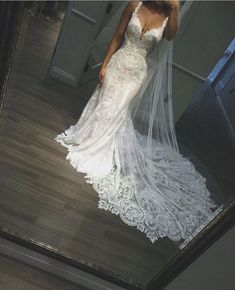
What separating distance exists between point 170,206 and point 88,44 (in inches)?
42.0

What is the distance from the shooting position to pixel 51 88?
1.67 meters

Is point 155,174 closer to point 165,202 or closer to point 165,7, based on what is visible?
point 165,202

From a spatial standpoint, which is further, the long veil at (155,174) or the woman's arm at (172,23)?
the long veil at (155,174)

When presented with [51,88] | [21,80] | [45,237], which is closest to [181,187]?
[45,237]

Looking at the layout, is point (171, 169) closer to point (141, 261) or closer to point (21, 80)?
point (141, 261)

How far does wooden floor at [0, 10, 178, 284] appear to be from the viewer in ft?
5.64

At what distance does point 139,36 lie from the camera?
1.80 meters

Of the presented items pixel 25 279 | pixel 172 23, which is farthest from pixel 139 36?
pixel 25 279

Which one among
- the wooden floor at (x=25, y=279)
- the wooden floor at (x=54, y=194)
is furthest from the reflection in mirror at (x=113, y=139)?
the wooden floor at (x=25, y=279)

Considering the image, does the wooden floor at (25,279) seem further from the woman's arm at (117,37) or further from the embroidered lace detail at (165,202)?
the woman's arm at (117,37)

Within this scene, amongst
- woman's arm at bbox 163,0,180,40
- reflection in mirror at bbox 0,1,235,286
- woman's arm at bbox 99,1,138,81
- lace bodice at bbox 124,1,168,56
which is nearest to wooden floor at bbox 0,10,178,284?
reflection in mirror at bbox 0,1,235,286

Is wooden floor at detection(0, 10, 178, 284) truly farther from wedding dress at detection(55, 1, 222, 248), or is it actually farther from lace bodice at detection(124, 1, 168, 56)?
lace bodice at detection(124, 1, 168, 56)

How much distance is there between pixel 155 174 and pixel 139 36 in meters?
0.77

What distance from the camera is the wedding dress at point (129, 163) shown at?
1.89m
